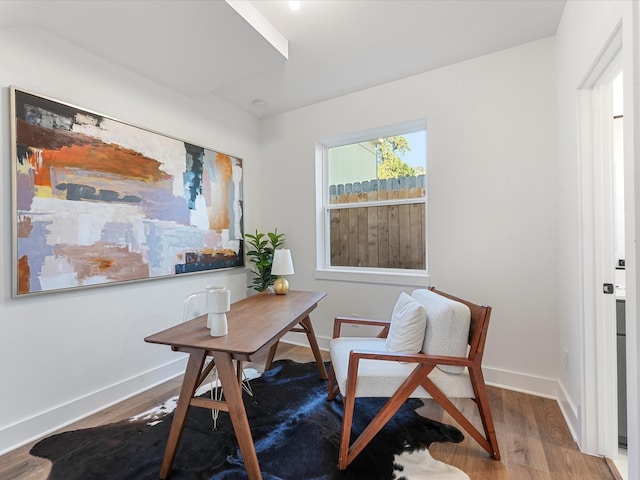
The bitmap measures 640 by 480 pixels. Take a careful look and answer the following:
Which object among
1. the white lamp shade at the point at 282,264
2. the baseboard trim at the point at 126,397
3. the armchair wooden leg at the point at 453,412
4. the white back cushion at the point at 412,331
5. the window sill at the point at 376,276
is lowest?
the baseboard trim at the point at 126,397

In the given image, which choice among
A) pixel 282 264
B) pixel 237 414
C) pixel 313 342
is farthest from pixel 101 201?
pixel 313 342

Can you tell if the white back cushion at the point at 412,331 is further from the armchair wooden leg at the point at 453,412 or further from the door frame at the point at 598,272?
the door frame at the point at 598,272

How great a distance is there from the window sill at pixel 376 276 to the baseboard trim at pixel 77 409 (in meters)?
1.67

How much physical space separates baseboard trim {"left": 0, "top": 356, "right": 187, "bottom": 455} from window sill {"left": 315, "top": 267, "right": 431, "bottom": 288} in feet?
5.48

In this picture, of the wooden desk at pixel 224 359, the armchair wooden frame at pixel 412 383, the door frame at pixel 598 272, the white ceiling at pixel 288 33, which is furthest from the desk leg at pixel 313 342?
the white ceiling at pixel 288 33

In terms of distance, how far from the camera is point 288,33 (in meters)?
2.13

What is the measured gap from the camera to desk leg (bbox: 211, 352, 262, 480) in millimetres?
1379

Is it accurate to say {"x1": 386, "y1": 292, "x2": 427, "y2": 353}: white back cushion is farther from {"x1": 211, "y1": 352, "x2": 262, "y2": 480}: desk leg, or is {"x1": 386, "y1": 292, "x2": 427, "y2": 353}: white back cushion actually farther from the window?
the window

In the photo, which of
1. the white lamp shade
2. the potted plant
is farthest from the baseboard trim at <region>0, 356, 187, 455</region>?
the white lamp shade

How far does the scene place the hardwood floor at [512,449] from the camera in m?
1.51

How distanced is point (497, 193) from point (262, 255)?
2305mm

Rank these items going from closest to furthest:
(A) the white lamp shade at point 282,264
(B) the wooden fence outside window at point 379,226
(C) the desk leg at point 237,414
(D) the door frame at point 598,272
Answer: (C) the desk leg at point 237,414
(D) the door frame at point 598,272
(A) the white lamp shade at point 282,264
(B) the wooden fence outside window at point 379,226

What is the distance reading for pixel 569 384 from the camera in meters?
1.92

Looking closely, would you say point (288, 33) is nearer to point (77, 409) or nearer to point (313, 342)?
point (313, 342)
